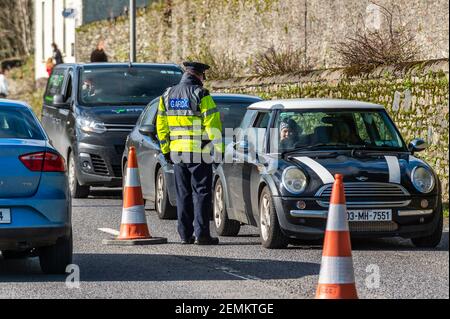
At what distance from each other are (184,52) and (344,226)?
30.5m

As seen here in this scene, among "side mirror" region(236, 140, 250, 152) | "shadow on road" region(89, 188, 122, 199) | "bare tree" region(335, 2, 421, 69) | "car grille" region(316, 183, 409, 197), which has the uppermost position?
Answer: "bare tree" region(335, 2, 421, 69)

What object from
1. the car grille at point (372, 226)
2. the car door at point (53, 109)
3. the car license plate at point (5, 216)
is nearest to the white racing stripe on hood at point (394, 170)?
the car grille at point (372, 226)

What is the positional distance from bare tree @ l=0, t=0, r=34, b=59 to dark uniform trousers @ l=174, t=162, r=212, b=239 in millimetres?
52983

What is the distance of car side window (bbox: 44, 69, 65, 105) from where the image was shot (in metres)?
23.2

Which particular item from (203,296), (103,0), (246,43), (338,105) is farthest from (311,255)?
(103,0)

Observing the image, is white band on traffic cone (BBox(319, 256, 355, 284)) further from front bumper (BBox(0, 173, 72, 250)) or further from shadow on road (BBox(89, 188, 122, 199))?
shadow on road (BBox(89, 188, 122, 199))

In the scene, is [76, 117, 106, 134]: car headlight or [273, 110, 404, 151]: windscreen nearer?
[273, 110, 404, 151]: windscreen

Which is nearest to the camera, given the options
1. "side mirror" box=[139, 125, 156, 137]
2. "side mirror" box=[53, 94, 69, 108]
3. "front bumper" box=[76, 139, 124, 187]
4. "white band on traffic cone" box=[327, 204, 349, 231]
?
"white band on traffic cone" box=[327, 204, 349, 231]

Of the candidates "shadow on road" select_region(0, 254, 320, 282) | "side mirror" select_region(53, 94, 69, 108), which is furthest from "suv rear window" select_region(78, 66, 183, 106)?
"shadow on road" select_region(0, 254, 320, 282)

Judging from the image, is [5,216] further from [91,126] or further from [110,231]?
[91,126]

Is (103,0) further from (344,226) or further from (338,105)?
(344,226)

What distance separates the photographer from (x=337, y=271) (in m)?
9.28

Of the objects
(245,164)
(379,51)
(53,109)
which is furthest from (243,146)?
(53,109)

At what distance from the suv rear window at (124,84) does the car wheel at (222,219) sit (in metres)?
6.20
